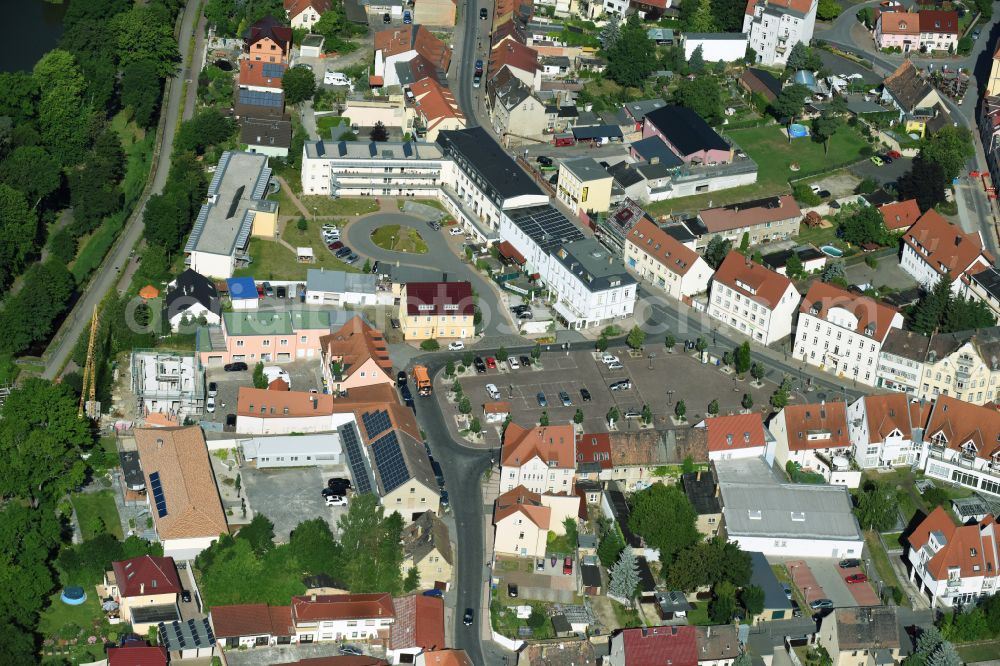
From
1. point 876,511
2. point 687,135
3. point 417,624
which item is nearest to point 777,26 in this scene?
point 687,135

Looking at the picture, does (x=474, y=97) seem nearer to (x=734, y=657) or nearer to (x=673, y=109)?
(x=673, y=109)

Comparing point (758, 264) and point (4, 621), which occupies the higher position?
point (758, 264)

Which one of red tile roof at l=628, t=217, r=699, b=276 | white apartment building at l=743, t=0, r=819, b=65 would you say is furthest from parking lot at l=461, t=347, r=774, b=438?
white apartment building at l=743, t=0, r=819, b=65

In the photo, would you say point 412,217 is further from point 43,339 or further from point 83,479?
point 83,479

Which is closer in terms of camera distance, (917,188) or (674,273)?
(674,273)

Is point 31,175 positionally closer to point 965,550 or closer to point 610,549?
point 610,549

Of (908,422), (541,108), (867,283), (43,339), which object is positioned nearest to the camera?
(908,422)

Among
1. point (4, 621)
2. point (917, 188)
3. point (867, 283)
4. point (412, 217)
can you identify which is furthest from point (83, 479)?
point (917, 188)

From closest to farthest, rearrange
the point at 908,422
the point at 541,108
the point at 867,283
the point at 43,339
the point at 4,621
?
the point at 4,621, the point at 908,422, the point at 43,339, the point at 867,283, the point at 541,108

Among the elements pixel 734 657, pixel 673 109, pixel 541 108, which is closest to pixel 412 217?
pixel 541 108

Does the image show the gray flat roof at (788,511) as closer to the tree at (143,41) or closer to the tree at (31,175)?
the tree at (31,175)
